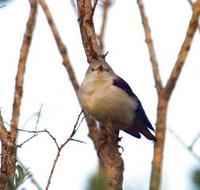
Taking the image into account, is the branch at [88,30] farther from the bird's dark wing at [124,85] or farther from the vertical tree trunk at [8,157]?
the vertical tree trunk at [8,157]

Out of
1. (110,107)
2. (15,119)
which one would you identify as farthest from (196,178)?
(110,107)

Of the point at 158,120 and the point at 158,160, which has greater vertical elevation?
the point at 158,120

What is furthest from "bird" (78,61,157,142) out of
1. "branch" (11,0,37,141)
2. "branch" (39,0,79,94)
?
"branch" (39,0,79,94)

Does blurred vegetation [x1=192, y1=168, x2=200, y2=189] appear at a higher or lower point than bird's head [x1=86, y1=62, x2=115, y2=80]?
lower

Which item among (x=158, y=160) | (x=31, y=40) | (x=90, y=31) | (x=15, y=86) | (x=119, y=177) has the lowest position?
→ (x=119, y=177)

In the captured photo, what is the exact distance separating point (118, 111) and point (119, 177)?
199 cm

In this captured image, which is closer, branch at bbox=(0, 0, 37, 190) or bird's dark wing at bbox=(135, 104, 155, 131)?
branch at bbox=(0, 0, 37, 190)

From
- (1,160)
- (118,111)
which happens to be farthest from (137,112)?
(1,160)

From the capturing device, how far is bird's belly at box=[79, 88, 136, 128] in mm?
4605

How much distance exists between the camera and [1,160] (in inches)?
92.7

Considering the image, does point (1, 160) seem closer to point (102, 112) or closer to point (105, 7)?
point (102, 112)

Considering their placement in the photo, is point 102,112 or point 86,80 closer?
point 102,112

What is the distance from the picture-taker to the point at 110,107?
15.3 ft

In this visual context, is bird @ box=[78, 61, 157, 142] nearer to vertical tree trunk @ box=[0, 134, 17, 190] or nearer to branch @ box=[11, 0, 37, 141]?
branch @ box=[11, 0, 37, 141]
